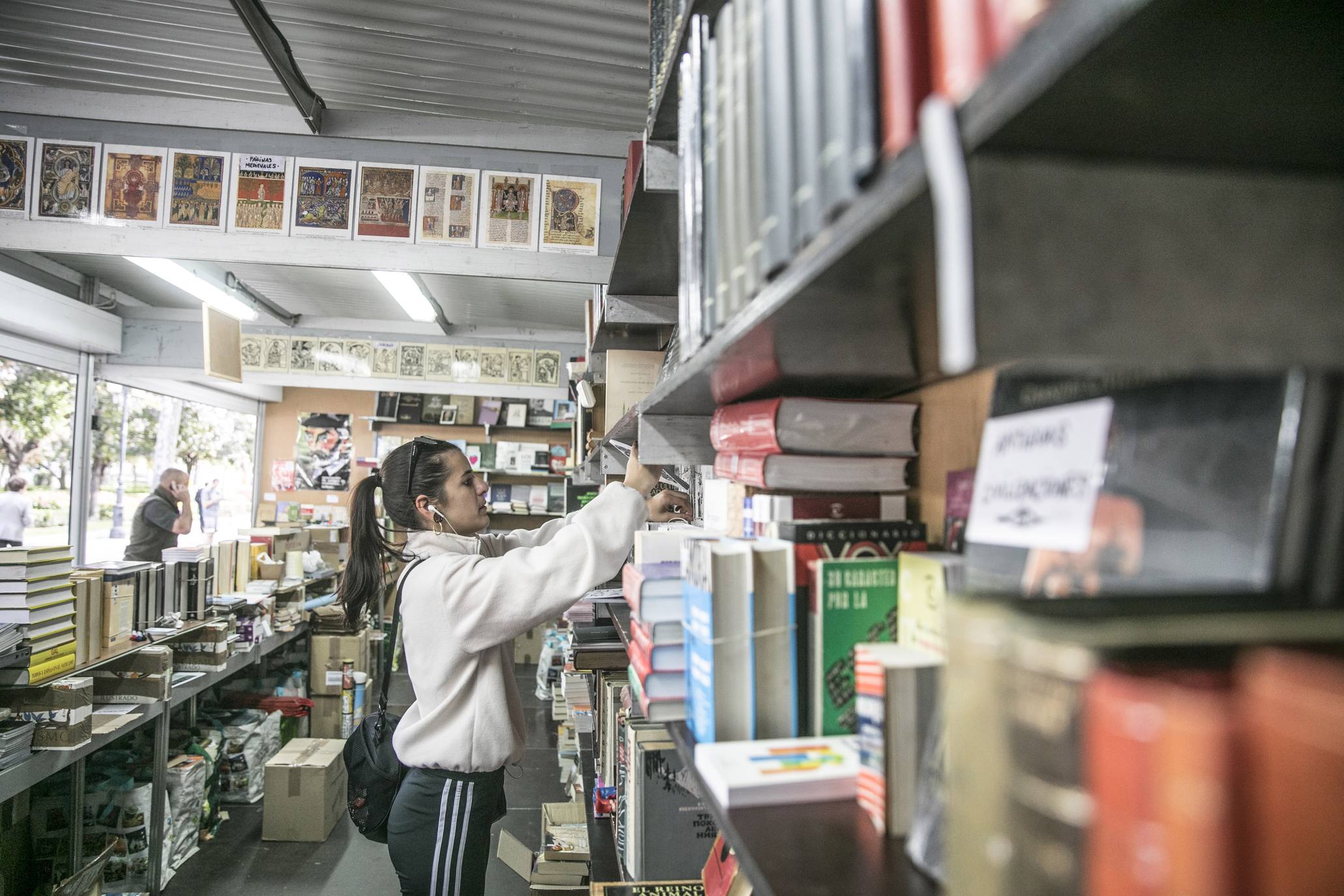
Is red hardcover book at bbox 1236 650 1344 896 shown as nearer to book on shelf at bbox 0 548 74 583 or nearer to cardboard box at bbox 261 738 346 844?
book on shelf at bbox 0 548 74 583

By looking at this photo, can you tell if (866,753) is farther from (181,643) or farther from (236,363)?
(236,363)

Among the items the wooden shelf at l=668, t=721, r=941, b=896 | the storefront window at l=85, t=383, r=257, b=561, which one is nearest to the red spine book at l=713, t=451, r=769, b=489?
the wooden shelf at l=668, t=721, r=941, b=896

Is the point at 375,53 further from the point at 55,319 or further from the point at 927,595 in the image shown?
the point at 55,319

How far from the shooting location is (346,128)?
3107 millimetres

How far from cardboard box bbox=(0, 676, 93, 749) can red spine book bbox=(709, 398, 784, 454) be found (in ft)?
9.49

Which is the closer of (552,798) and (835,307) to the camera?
(835,307)

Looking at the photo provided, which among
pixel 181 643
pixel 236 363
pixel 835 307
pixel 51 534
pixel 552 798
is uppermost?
pixel 236 363

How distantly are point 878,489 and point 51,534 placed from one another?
650 cm

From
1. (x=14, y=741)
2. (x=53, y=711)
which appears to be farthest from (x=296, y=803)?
(x=14, y=741)

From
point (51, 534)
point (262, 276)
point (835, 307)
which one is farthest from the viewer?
point (262, 276)

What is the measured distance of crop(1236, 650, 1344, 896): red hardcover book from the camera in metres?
0.27

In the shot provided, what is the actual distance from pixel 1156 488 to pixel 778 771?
1.55 feet

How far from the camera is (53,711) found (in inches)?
108

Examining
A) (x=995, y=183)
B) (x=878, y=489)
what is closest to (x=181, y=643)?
(x=878, y=489)
